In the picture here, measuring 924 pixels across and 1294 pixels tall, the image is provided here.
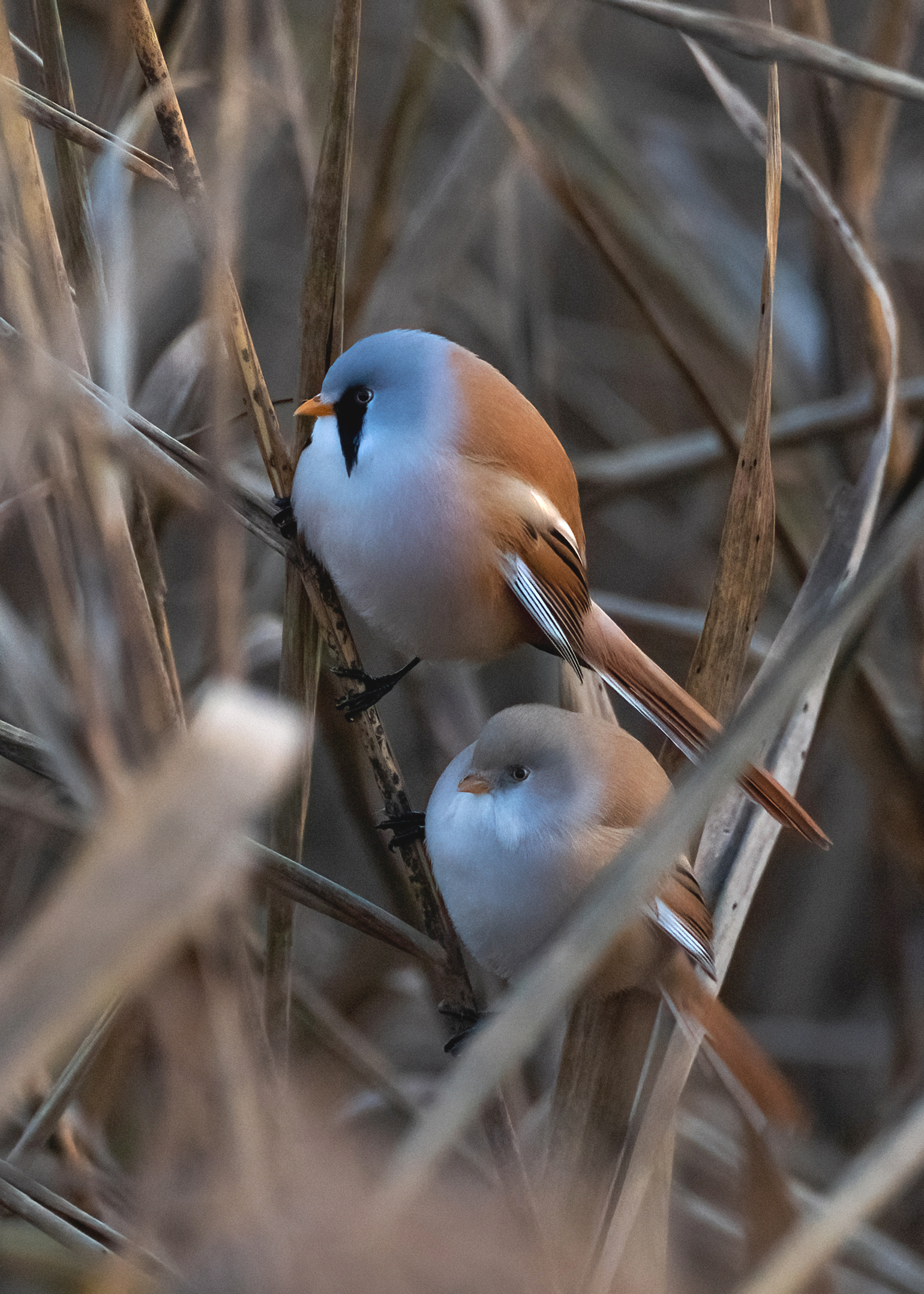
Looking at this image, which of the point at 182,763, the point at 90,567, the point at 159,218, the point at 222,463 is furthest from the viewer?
the point at 159,218

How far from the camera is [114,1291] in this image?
74 centimetres

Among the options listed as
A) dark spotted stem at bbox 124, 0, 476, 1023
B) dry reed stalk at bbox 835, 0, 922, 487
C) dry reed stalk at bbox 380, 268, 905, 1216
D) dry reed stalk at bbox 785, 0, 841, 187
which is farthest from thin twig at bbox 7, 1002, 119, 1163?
dry reed stalk at bbox 785, 0, 841, 187

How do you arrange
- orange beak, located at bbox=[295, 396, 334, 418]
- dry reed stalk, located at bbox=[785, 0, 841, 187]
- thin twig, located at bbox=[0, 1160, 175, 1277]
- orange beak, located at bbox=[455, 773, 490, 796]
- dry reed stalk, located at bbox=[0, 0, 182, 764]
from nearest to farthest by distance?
dry reed stalk, located at bbox=[0, 0, 182, 764], thin twig, located at bbox=[0, 1160, 175, 1277], orange beak, located at bbox=[295, 396, 334, 418], orange beak, located at bbox=[455, 773, 490, 796], dry reed stalk, located at bbox=[785, 0, 841, 187]

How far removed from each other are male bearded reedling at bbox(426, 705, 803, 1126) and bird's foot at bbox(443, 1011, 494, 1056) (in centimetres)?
8

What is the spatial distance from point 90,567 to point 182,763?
0.99ft

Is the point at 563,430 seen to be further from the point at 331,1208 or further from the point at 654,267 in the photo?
the point at 331,1208

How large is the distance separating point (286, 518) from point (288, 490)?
0.03 metres

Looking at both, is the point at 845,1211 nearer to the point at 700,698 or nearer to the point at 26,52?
the point at 700,698

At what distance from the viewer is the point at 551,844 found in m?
1.41

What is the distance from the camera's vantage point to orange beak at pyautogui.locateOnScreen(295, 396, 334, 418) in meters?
1.28

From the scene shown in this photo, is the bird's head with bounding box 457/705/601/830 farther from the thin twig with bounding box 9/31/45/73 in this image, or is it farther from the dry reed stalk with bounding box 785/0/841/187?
the dry reed stalk with bounding box 785/0/841/187

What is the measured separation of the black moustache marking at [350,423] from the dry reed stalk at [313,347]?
0.12 feet

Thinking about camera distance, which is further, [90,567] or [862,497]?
[862,497]

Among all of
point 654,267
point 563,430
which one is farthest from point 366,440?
point 563,430
